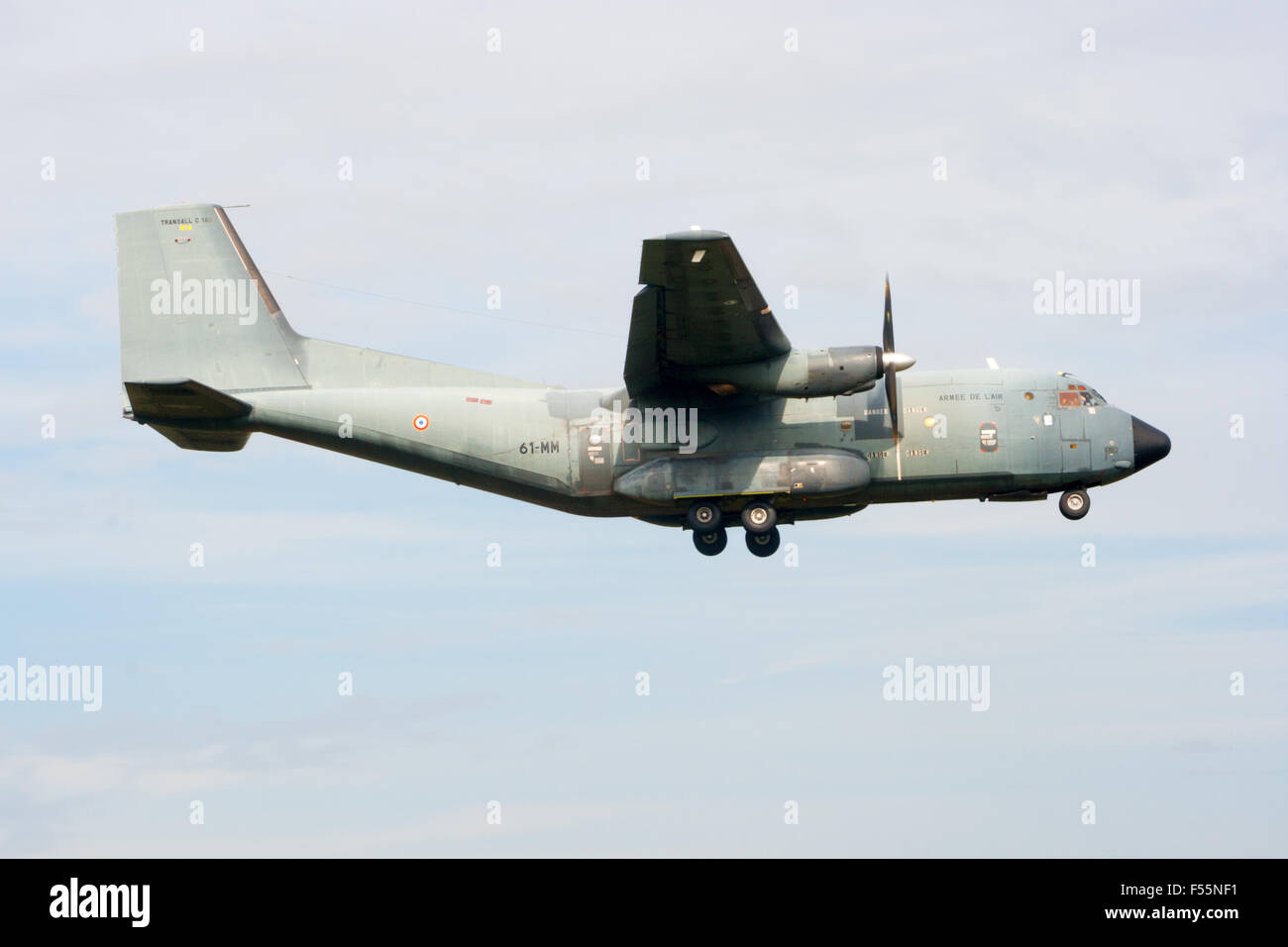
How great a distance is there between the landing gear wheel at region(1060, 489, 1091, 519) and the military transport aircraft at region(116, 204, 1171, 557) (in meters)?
0.03

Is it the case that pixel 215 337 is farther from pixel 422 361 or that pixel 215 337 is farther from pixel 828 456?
pixel 828 456

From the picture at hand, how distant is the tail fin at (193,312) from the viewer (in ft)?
104

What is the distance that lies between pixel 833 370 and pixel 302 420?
10209 millimetres

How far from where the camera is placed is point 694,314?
89.2 feet

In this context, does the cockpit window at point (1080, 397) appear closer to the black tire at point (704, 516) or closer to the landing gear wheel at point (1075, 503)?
the landing gear wheel at point (1075, 503)

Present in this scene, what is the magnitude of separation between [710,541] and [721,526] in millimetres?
348

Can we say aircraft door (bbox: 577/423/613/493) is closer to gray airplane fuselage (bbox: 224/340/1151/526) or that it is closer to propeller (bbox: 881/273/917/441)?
gray airplane fuselage (bbox: 224/340/1151/526)

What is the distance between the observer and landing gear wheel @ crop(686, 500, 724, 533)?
97.2 ft

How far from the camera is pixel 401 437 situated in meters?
30.4
